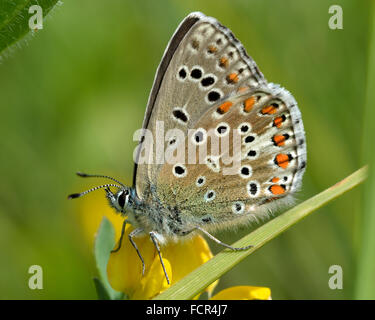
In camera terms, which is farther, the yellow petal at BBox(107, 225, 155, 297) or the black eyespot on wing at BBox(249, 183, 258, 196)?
the black eyespot on wing at BBox(249, 183, 258, 196)

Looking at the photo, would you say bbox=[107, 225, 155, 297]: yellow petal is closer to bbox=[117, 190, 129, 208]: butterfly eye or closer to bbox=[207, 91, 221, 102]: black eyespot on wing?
bbox=[117, 190, 129, 208]: butterfly eye

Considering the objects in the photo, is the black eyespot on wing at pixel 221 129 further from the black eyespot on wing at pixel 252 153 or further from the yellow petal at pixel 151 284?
the yellow petal at pixel 151 284

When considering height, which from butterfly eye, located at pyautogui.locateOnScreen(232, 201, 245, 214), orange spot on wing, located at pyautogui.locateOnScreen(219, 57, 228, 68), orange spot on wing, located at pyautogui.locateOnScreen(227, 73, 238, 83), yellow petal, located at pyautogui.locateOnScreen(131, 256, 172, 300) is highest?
orange spot on wing, located at pyautogui.locateOnScreen(219, 57, 228, 68)

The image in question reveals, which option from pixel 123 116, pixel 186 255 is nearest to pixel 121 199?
pixel 186 255

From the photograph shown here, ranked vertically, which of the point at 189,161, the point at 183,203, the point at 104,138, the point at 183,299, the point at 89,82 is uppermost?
the point at 89,82

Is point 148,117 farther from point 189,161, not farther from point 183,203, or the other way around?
point 183,203

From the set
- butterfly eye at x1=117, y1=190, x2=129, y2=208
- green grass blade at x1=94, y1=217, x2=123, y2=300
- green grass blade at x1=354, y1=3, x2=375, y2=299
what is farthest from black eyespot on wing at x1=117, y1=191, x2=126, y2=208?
green grass blade at x1=354, y1=3, x2=375, y2=299

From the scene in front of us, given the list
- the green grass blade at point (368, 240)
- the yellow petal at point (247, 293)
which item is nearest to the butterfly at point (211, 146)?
the yellow petal at point (247, 293)

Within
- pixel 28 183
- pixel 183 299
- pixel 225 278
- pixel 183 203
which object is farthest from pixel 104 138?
pixel 183 299
